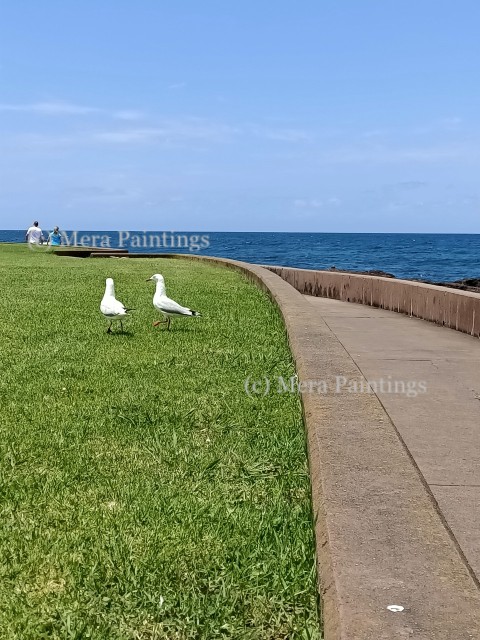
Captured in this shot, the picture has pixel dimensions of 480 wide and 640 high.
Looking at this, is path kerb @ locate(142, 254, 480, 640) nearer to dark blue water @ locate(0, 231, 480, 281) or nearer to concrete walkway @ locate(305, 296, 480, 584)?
concrete walkway @ locate(305, 296, 480, 584)

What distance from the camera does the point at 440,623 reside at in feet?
8.13

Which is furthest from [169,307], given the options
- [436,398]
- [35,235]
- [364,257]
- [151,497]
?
[364,257]

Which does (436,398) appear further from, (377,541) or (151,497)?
(377,541)

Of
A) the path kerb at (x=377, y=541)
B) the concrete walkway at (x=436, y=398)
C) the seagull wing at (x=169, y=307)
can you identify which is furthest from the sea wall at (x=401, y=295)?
the path kerb at (x=377, y=541)

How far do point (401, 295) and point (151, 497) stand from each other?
10.3 metres

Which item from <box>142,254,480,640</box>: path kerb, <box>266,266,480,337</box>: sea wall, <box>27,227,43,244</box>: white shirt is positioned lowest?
<box>142,254,480,640</box>: path kerb

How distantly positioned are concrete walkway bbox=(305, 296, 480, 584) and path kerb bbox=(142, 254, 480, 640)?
0.61 feet

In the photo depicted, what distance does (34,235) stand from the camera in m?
32.7

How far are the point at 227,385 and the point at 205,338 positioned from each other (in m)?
2.46

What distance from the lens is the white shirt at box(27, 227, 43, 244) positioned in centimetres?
3247

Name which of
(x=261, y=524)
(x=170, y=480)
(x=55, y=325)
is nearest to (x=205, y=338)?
(x=55, y=325)

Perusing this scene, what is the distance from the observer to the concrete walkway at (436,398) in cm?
383

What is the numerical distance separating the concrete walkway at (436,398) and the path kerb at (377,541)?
7.3 inches

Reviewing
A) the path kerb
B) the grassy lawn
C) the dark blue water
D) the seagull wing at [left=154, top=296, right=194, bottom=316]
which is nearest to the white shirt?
the dark blue water
